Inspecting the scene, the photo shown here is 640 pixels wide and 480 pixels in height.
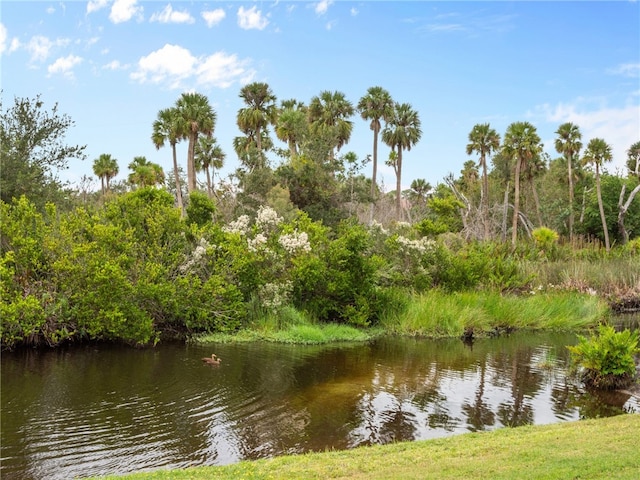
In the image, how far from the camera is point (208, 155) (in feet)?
Result: 163

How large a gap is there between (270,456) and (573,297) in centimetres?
1884

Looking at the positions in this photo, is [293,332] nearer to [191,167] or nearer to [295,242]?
[295,242]

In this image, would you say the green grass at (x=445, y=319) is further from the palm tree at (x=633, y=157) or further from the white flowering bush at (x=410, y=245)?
the palm tree at (x=633, y=157)

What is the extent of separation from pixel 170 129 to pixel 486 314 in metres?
28.4

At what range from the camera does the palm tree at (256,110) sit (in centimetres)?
4475

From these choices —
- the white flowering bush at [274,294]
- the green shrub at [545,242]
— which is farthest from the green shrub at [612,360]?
the green shrub at [545,242]

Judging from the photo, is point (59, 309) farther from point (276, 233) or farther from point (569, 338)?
point (569, 338)

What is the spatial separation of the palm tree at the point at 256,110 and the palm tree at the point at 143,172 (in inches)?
361

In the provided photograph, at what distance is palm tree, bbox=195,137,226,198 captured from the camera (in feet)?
161

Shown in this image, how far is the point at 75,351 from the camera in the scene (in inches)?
654

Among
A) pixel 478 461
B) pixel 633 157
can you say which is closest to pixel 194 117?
pixel 478 461

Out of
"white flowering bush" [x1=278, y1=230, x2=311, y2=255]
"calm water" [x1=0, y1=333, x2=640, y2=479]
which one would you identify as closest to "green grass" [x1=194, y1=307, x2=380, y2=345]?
"calm water" [x1=0, y1=333, x2=640, y2=479]

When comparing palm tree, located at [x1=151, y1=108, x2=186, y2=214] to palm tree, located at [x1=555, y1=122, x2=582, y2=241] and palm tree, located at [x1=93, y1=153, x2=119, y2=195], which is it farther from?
palm tree, located at [x1=555, y1=122, x2=582, y2=241]

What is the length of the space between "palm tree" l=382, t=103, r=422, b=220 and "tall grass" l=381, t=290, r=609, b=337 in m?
24.9
